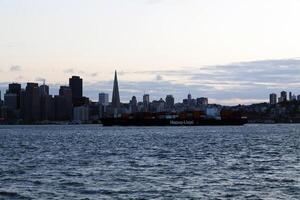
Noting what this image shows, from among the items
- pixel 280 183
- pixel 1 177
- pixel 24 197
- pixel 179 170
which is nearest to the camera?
pixel 24 197

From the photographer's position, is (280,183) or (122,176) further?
(122,176)

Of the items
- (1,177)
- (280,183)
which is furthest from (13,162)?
(280,183)

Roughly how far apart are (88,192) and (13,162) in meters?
24.4

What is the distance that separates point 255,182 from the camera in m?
39.3

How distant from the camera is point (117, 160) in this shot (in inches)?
2298

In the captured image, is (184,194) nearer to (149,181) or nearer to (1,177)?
(149,181)

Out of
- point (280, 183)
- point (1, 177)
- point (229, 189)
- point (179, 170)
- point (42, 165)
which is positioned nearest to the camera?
point (229, 189)

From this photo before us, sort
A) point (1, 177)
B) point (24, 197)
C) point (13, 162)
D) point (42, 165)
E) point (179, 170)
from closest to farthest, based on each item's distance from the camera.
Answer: point (24, 197), point (1, 177), point (179, 170), point (42, 165), point (13, 162)

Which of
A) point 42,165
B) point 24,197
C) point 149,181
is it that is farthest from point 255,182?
point 42,165

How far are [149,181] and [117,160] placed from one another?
1899cm

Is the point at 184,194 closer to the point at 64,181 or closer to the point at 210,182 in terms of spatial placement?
the point at 210,182

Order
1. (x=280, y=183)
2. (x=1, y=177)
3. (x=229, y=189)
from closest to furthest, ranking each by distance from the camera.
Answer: (x=229, y=189) → (x=280, y=183) → (x=1, y=177)

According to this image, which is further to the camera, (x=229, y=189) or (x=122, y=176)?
(x=122, y=176)

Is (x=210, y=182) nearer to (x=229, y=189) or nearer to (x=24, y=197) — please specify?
(x=229, y=189)
